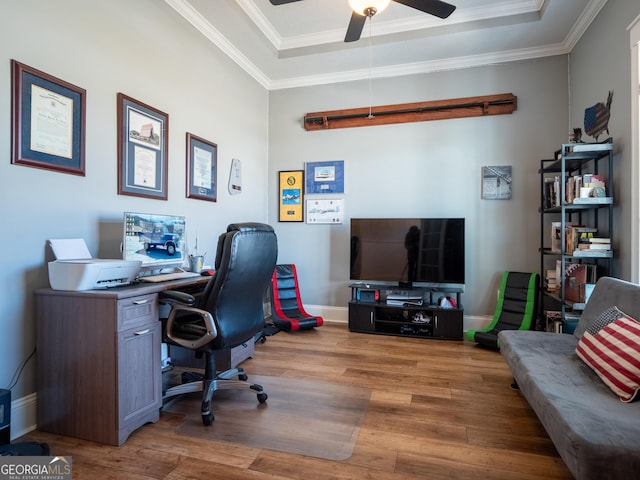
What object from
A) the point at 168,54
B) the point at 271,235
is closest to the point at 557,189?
the point at 271,235

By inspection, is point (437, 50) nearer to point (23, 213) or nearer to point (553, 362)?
point (553, 362)

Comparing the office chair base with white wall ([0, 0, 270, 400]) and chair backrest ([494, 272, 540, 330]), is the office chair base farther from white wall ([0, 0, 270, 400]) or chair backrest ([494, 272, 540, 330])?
chair backrest ([494, 272, 540, 330])

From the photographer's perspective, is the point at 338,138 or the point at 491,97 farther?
the point at 338,138

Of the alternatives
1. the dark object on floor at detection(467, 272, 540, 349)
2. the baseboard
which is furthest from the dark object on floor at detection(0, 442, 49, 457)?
the dark object on floor at detection(467, 272, 540, 349)

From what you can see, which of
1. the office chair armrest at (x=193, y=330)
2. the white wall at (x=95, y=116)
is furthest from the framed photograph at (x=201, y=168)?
the office chair armrest at (x=193, y=330)

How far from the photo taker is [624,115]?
8.34 ft

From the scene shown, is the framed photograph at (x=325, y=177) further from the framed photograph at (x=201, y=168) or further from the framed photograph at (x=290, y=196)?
the framed photograph at (x=201, y=168)

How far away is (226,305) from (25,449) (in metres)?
1.10

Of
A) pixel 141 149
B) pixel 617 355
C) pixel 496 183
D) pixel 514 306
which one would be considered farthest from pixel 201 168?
pixel 514 306

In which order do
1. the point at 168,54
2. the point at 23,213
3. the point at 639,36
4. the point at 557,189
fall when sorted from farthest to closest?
the point at 557,189, the point at 168,54, the point at 639,36, the point at 23,213

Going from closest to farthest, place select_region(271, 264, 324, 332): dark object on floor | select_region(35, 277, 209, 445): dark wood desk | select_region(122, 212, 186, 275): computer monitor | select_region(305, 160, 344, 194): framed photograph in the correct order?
select_region(35, 277, 209, 445): dark wood desk < select_region(122, 212, 186, 275): computer monitor < select_region(271, 264, 324, 332): dark object on floor < select_region(305, 160, 344, 194): framed photograph

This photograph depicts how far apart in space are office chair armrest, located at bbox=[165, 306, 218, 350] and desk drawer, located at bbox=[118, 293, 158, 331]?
0.34 ft

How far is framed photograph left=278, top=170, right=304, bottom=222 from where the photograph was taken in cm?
446

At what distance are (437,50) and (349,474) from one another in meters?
3.87
